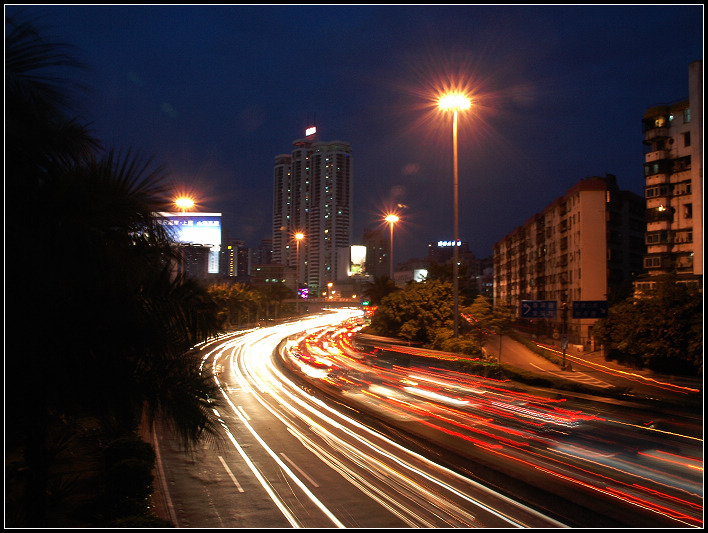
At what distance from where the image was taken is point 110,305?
3.59 m

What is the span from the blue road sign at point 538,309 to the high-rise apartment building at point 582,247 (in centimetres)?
762

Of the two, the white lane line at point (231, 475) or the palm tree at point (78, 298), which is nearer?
the palm tree at point (78, 298)

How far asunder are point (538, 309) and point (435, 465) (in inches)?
→ 795

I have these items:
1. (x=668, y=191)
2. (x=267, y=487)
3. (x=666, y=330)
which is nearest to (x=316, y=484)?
(x=267, y=487)

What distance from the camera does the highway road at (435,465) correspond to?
7.56 meters

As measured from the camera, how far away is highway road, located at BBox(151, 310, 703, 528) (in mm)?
7562

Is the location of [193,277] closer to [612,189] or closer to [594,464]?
[594,464]

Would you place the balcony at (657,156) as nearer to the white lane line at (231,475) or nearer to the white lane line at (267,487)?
the white lane line at (267,487)

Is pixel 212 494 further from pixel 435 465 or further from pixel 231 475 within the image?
pixel 435 465

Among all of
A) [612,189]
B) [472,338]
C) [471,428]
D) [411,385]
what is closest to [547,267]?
[612,189]

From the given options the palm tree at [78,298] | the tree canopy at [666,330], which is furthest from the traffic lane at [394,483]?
the tree canopy at [666,330]

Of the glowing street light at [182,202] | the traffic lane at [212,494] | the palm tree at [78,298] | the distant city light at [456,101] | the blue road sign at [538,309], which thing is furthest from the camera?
the blue road sign at [538,309]

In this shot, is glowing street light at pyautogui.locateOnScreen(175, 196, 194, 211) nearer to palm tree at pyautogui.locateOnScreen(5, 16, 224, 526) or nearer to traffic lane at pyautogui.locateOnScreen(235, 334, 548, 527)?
palm tree at pyautogui.locateOnScreen(5, 16, 224, 526)

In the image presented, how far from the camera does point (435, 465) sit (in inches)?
403
